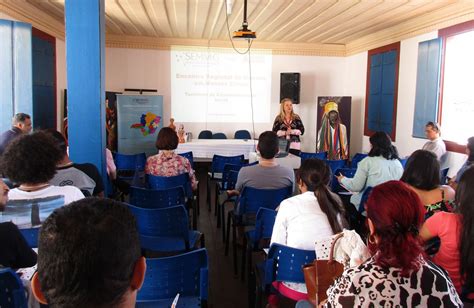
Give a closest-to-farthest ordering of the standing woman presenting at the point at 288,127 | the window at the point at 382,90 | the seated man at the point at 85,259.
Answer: the seated man at the point at 85,259 < the standing woman presenting at the point at 288,127 < the window at the point at 382,90

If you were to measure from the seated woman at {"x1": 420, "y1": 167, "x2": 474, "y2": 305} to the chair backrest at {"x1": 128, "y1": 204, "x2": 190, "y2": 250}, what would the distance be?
5.16ft

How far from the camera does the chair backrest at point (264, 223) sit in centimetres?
286

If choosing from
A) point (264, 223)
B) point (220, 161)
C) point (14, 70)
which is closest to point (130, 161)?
point (220, 161)

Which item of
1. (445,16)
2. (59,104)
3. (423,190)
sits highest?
(445,16)

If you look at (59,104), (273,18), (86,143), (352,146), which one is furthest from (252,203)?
(352,146)

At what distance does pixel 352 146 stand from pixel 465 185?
25.5 ft

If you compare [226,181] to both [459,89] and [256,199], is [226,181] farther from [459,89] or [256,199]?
[459,89]

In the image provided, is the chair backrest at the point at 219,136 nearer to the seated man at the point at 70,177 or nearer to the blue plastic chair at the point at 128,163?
the blue plastic chair at the point at 128,163

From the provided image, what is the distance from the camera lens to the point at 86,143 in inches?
152

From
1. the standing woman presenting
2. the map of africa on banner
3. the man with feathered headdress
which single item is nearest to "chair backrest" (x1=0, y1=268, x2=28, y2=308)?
the standing woman presenting

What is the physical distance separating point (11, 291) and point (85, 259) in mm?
960

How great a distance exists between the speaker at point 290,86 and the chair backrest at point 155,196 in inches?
251

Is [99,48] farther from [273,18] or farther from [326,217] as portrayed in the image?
[273,18]

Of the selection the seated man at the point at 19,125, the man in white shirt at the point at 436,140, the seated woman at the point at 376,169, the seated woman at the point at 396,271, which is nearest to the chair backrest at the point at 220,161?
the seated woman at the point at 376,169
